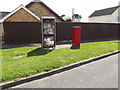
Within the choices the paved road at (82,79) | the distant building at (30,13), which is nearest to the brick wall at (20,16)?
the distant building at (30,13)

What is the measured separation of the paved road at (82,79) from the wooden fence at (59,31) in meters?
7.00

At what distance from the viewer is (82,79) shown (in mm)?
4105

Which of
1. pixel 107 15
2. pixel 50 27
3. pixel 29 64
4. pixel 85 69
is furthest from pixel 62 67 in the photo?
pixel 107 15

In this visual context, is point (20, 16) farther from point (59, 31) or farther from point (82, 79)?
point (82, 79)

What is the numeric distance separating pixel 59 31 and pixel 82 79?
8602mm

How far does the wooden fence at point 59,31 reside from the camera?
10.1m

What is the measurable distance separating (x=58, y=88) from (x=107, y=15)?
109ft

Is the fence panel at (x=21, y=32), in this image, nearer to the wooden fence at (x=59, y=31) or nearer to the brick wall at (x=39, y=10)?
the wooden fence at (x=59, y=31)

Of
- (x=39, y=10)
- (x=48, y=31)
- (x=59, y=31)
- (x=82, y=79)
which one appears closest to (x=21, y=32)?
(x=48, y=31)

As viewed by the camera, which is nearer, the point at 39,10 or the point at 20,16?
the point at 20,16

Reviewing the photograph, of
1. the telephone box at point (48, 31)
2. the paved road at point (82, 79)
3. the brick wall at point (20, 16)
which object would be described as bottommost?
the paved road at point (82, 79)

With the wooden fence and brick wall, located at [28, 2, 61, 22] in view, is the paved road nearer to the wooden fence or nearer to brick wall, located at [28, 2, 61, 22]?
the wooden fence

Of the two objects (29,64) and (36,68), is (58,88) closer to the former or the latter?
(36,68)

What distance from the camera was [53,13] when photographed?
18.1 metres
